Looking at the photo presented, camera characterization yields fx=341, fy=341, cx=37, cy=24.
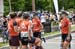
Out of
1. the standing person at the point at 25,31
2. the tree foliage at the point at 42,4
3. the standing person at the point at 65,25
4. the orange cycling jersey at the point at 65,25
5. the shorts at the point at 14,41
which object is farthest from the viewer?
the tree foliage at the point at 42,4

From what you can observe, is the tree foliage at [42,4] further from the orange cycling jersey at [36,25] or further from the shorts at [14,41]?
the shorts at [14,41]

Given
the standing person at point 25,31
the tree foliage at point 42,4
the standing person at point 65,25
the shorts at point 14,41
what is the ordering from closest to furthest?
the standing person at point 25,31 < the shorts at point 14,41 < the standing person at point 65,25 < the tree foliage at point 42,4

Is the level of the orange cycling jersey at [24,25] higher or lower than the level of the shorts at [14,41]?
higher

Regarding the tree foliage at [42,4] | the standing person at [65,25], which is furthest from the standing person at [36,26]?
the tree foliage at [42,4]

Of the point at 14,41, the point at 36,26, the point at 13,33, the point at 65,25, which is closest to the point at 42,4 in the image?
the point at 36,26

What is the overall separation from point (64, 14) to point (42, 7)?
63593 mm

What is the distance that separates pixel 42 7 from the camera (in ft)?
253

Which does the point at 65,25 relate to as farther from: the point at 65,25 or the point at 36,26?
the point at 36,26

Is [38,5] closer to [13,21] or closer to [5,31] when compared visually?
[5,31]

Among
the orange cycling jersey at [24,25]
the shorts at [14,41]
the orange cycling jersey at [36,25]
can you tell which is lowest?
the shorts at [14,41]

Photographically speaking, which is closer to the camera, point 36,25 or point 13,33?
point 13,33

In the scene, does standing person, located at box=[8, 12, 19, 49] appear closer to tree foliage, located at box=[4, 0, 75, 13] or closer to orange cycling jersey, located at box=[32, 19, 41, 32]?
orange cycling jersey, located at box=[32, 19, 41, 32]

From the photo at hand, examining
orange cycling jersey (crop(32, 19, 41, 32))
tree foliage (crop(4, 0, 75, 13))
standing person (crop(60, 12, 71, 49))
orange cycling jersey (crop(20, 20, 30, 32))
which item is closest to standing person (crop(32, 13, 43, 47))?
orange cycling jersey (crop(32, 19, 41, 32))

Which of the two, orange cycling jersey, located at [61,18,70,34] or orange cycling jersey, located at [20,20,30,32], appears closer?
orange cycling jersey, located at [20,20,30,32]
